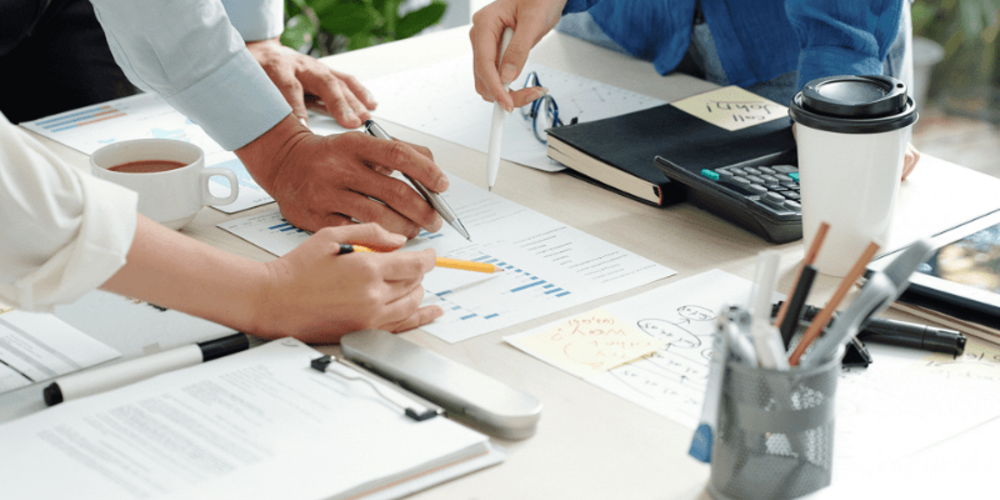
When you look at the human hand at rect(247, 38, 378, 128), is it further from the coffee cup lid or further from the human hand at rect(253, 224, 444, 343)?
the coffee cup lid

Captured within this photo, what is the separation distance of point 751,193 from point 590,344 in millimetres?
326

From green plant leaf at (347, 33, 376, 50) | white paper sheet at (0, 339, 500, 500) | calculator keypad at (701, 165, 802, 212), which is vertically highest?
white paper sheet at (0, 339, 500, 500)

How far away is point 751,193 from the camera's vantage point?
1000mm

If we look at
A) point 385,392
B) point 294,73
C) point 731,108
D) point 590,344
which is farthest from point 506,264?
point 294,73

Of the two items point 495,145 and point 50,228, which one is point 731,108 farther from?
point 50,228

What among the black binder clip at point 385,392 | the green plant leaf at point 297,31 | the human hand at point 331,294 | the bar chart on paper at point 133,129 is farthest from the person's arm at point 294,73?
the green plant leaf at point 297,31

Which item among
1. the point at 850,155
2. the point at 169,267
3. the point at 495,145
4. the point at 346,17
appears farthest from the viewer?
the point at 346,17

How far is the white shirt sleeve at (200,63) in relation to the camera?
3.62ft

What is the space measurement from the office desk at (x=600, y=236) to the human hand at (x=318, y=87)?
90 millimetres

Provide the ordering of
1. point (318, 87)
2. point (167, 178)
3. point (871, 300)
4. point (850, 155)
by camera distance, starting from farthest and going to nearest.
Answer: point (318, 87) < point (167, 178) < point (850, 155) < point (871, 300)

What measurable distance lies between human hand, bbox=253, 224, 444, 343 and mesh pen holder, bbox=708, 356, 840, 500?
0.33 m

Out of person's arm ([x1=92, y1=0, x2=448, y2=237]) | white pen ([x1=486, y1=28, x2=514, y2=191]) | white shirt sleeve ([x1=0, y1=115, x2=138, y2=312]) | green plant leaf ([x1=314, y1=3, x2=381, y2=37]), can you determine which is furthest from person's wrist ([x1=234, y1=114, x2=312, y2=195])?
green plant leaf ([x1=314, y1=3, x2=381, y2=37])

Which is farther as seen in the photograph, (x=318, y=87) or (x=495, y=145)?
(x=318, y=87)

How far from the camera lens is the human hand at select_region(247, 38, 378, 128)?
53.4 inches
